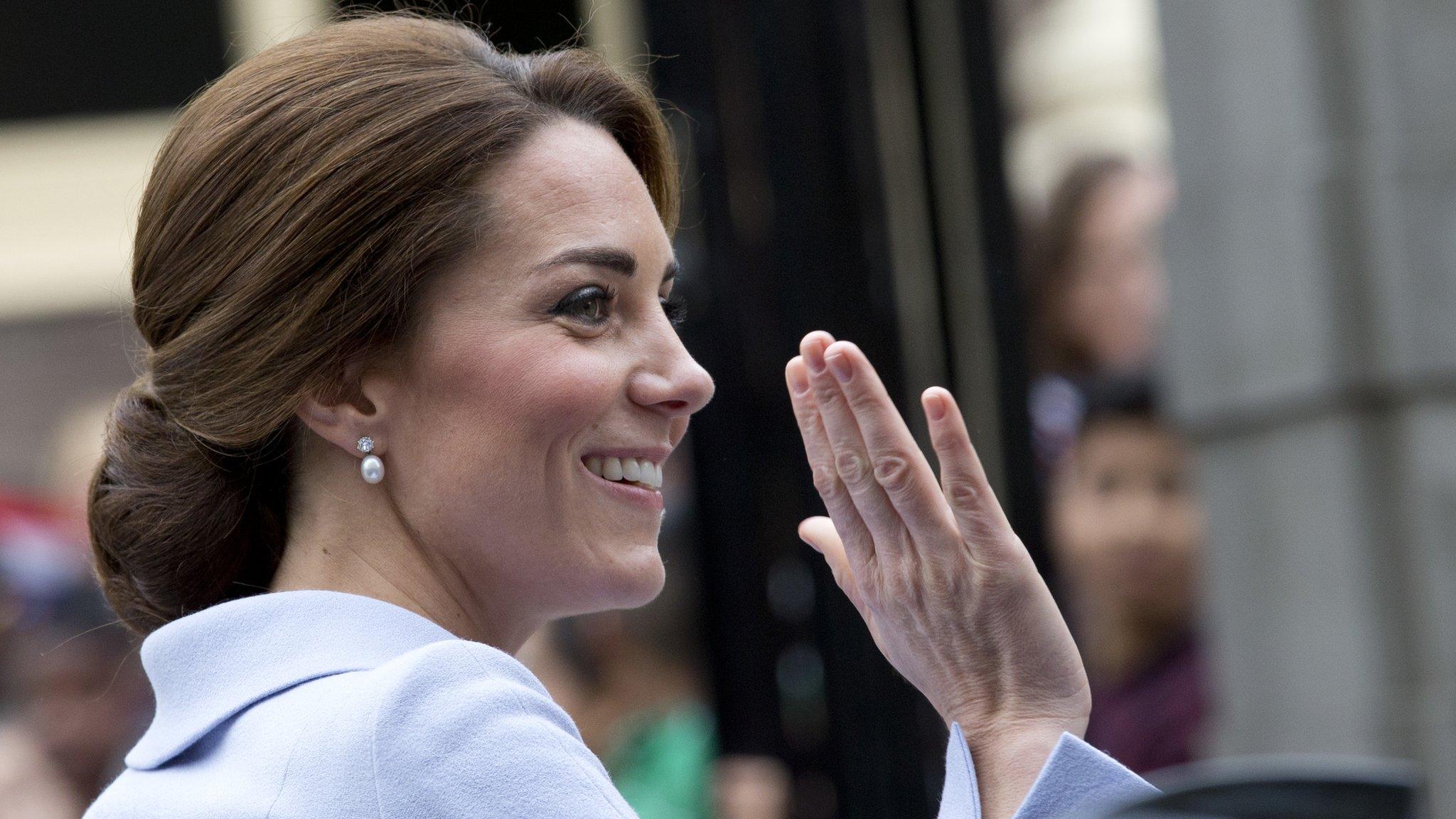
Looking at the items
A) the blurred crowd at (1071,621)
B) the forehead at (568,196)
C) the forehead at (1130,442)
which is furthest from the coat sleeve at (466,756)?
the forehead at (1130,442)

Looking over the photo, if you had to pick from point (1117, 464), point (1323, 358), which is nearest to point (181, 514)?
point (1117, 464)

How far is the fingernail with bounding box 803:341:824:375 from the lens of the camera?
1898 mm

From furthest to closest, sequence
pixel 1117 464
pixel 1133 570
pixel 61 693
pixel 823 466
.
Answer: pixel 61 693
pixel 1117 464
pixel 1133 570
pixel 823 466

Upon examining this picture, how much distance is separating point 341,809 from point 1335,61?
3.02 metres

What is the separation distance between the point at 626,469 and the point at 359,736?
527 mm

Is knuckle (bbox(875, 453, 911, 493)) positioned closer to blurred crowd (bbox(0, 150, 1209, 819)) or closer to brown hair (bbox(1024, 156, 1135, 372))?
blurred crowd (bbox(0, 150, 1209, 819))

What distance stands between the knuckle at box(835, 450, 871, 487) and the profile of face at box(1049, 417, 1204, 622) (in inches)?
85.7

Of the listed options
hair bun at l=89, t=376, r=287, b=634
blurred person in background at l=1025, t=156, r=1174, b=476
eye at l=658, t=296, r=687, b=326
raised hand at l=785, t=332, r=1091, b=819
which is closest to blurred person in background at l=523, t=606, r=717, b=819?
blurred person in background at l=1025, t=156, r=1174, b=476

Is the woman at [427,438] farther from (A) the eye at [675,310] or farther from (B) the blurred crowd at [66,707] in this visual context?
(B) the blurred crowd at [66,707]

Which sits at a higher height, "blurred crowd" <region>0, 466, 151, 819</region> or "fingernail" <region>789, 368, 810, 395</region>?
"fingernail" <region>789, 368, 810, 395</region>

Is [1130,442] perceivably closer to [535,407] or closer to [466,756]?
[535,407]

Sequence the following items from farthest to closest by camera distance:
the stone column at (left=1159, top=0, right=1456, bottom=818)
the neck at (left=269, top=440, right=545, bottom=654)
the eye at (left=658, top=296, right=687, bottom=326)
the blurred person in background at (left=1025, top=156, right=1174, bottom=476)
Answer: the blurred person in background at (left=1025, top=156, right=1174, bottom=476) → the stone column at (left=1159, top=0, right=1456, bottom=818) → the eye at (left=658, top=296, right=687, bottom=326) → the neck at (left=269, top=440, right=545, bottom=654)

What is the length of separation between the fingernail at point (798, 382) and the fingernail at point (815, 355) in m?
0.03

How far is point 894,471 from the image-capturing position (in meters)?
1.91
